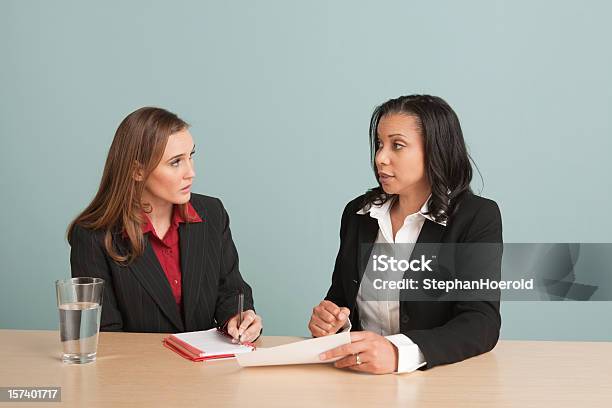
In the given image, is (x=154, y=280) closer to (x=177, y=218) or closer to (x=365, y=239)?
(x=177, y=218)

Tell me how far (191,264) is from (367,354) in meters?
0.92

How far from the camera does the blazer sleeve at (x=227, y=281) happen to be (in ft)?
8.98

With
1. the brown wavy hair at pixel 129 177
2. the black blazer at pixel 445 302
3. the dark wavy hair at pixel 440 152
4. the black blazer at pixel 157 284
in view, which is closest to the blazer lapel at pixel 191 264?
the black blazer at pixel 157 284

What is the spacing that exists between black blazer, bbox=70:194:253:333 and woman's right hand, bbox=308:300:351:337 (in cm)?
44

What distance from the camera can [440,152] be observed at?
8.29 ft

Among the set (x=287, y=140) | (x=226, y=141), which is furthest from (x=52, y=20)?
(x=287, y=140)

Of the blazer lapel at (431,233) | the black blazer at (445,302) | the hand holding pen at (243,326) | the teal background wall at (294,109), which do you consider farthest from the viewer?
the teal background wall at (294,109)

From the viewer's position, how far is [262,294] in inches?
155

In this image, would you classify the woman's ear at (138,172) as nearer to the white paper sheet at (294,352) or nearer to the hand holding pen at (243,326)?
the hand holding pen at (243,326)

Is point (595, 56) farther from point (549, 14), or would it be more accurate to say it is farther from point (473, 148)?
point (473, 148)

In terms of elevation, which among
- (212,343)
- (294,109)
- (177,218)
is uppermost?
(294,109)

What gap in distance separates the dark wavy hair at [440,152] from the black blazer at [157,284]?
65cm

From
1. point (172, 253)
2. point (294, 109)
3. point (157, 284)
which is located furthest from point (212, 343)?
point (294, 109)

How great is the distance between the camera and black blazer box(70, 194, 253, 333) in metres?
2.56
